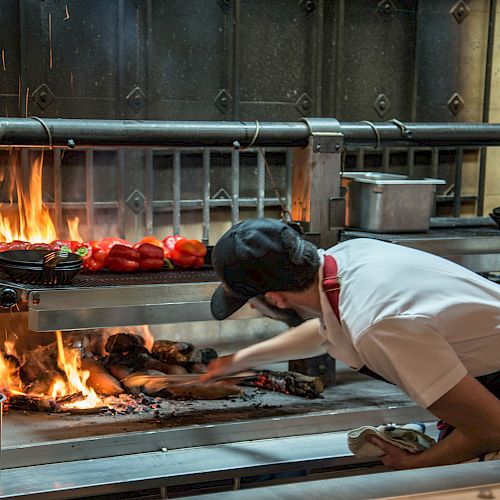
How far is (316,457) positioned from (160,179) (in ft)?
8.48

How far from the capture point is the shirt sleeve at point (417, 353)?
2.46 m

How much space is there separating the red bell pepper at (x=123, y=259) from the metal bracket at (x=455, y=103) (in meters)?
3.25

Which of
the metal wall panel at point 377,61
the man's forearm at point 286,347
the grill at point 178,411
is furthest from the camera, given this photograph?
the metal wall panel at point 377,61

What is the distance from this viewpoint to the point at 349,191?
17.0 feet

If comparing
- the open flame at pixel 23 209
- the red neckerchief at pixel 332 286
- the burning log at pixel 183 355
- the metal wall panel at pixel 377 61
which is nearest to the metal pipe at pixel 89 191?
the open flame at pixel 23 209

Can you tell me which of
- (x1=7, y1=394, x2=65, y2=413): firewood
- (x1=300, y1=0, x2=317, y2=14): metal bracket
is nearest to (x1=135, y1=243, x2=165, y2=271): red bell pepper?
(x1=7, y1=394, x2=65, y2=413): firewood

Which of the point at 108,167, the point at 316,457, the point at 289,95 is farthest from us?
the point at 289,95

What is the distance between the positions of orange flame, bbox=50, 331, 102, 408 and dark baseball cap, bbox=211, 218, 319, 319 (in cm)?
214

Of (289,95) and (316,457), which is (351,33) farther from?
(316,457)

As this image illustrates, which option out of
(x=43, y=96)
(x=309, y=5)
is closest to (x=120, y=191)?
(x=43, y=96)

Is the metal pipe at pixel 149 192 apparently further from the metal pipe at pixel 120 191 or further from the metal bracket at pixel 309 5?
the metal bracket at pixel 309 5

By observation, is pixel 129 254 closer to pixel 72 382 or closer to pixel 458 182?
pixel 72 382

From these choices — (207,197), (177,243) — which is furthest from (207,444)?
(207,197)

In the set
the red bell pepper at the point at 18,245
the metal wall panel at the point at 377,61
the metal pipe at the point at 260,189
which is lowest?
the red bell pepper at the point at 18,245
